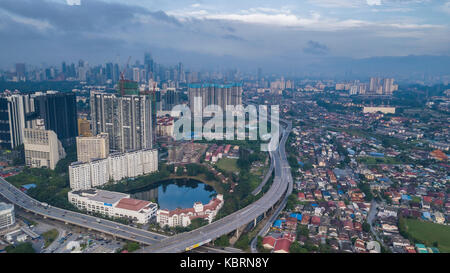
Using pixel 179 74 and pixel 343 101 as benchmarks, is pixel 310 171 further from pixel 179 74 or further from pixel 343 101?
pixel 179 74

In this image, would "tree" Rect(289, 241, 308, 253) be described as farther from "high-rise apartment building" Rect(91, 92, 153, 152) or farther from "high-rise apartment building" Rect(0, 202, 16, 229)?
"high-rise apartment building" Rect(91, 92, 153, 152)

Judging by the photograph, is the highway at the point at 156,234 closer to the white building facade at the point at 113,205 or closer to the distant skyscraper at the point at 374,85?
the white building facade at the point at 113,205

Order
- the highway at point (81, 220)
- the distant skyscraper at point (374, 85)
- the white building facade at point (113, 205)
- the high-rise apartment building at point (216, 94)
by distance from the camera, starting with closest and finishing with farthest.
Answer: the highway at point (81, 220) < the white building facade at point (113, 205) < the high-rise apartment building at point (216, 94) < the distant skyscraper at point (374, 85)

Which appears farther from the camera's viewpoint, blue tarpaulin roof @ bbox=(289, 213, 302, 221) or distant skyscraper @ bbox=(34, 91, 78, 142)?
distant skyscraper @ bbox=(34, 91, 78, 142)

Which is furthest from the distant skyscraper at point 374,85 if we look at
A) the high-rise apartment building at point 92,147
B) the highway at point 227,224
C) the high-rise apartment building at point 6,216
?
the high-rise apartment building at point 6,216

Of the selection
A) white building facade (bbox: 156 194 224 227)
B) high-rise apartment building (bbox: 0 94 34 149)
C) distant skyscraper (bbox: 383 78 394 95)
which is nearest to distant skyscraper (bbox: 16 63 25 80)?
high-rise apartment building (bbox: 0 94 34 149)

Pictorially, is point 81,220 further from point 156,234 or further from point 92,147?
point 92,147

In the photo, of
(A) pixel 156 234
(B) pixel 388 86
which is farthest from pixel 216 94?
(B) pixel 388 86
